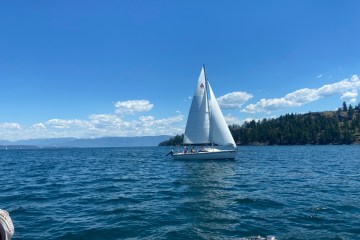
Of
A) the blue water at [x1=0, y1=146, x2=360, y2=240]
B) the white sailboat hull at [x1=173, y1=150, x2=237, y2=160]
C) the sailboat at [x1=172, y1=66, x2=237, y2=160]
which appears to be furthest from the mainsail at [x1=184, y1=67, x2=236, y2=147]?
the blue water at [x1=0, y1=146, x2=360, y2=240]

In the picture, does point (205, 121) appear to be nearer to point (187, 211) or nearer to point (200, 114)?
point (200, 114)

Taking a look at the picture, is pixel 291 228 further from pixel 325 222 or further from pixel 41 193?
pixel 41 193

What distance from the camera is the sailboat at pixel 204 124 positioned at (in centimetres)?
6494

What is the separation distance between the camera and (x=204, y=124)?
66.6m

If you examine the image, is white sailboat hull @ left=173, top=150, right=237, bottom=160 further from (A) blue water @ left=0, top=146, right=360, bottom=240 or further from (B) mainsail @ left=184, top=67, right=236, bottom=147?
(A) blue water @ left=0, top=146, right=360, bottom=240

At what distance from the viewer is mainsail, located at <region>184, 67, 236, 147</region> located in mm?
65062

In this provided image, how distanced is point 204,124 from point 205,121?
2.27ft

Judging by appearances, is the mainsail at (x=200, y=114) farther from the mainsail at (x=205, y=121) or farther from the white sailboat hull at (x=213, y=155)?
the white sailboat hull at (x=213, y=155)

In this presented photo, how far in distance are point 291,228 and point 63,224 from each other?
11889 millimetres

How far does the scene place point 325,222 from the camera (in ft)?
52.5

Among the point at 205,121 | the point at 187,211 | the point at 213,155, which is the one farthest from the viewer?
the point at 205,121

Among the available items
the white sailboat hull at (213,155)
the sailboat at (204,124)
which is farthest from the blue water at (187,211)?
the sailboat at (204,124)

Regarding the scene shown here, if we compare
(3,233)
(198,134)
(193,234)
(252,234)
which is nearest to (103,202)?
(193,234)

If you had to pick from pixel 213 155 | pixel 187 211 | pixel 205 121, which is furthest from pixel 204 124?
pixel 187 211
